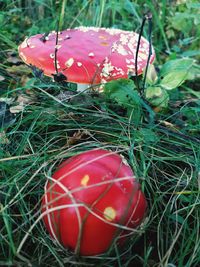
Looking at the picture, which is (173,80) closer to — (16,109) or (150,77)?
(150,77)

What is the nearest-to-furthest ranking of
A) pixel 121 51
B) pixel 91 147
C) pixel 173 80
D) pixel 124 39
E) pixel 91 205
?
1. pixel 91 205
2. pixel 91 147
3. pixel 173 80
4. pixel 121 51
5. pixel 124 39

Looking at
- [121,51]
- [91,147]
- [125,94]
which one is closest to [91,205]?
[91,147]

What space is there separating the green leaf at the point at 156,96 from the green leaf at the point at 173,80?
0.11 feet

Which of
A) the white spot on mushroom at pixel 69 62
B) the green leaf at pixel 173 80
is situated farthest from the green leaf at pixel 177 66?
the white spot on mushroom at pixel 69 62

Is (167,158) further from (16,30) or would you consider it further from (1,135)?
(16,30)

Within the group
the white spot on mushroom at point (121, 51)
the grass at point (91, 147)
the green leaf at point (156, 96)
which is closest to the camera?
the grass at point (91, 147)

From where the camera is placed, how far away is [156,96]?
1.81 metres

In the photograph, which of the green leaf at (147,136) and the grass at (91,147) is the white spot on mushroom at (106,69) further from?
the green leaf at (147,136)

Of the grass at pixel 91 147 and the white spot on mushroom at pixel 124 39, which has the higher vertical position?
the white spot on mushroom at pixel 124 39

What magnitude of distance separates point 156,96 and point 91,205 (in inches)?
32.7

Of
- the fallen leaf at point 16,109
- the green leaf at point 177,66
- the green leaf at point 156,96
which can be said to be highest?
the green leaf at point 177,66

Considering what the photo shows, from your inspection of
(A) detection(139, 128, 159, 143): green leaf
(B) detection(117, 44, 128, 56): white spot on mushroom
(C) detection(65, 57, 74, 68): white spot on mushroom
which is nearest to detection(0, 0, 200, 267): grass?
(A) detection(139, 128, 159, 143): green leaf

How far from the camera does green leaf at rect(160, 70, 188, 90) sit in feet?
5.66

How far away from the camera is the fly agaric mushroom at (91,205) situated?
1.13 m
